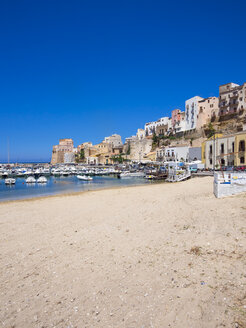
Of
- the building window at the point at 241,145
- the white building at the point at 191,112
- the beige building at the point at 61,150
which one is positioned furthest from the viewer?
the beige building at the point at 61,150

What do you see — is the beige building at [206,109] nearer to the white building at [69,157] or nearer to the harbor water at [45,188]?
the harbor water at [45,188]

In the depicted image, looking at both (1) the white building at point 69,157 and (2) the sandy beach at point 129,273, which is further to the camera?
(1) the white building at point 69,157

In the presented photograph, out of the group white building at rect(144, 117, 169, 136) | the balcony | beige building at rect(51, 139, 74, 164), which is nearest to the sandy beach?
the balcony

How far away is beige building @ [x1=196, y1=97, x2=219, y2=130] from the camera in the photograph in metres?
59.9

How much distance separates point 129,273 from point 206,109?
6319 cm

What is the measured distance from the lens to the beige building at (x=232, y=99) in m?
51.4

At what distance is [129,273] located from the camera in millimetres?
5414

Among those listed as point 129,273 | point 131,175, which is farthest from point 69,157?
point 129,273

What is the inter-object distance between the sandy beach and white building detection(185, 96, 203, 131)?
5864 cm

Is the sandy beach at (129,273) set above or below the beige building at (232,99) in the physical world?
below

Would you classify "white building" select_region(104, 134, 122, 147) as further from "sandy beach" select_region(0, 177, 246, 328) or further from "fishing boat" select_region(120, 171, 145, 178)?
"sandy beach" select_region(0, 177, 246, 328)

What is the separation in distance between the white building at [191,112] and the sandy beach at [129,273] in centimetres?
5864

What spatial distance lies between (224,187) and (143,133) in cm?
9497

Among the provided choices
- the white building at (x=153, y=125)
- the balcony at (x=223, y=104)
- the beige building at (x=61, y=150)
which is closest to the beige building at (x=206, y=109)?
the balcony at (x=223, y=104)
